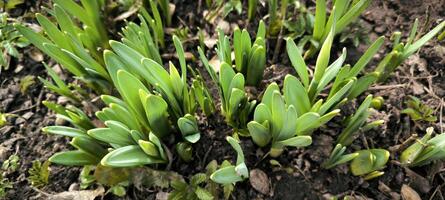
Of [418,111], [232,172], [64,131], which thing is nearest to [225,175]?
[232,172]

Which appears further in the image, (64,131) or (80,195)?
(80,195)

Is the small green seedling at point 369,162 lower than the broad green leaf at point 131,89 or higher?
lower

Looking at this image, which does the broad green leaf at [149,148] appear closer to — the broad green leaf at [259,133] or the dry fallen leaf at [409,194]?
the broad green leaf at [259,133]

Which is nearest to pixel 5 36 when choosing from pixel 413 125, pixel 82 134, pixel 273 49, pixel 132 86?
pixel 82 134

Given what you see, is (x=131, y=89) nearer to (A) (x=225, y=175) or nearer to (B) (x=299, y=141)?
(A) (x=225, y=175)

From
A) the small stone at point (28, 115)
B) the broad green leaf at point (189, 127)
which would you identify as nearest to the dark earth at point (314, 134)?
the small stone at point (28, 115)

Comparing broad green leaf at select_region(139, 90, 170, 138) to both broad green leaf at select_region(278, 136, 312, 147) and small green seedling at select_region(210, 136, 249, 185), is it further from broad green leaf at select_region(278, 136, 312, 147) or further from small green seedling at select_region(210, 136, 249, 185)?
broad green leaf at select_region(278, 136, 312, 147)
